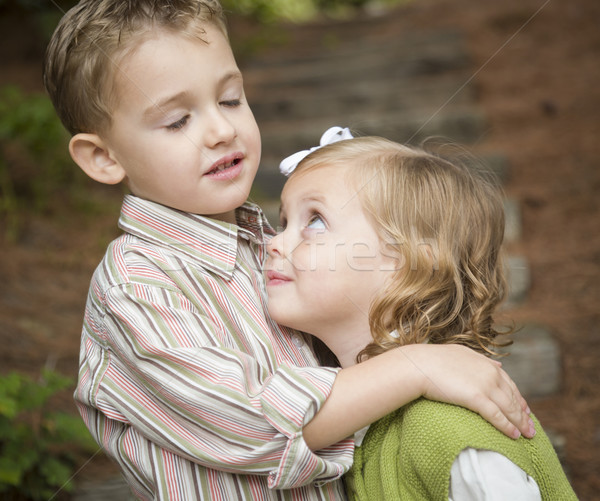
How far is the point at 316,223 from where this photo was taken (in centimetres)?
176

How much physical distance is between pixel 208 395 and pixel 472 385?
616 millimetres

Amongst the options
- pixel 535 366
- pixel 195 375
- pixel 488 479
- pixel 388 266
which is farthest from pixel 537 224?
pixel 195 375

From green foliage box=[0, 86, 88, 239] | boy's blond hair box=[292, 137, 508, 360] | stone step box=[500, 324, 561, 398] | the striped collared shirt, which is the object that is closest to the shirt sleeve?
the striped collared shirt

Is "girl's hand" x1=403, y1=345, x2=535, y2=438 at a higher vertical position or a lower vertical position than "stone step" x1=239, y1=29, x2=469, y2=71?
higher

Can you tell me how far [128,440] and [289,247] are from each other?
65 cm

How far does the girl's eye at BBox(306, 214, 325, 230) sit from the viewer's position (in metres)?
1.75

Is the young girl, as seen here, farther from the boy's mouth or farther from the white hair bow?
the boy's mouth

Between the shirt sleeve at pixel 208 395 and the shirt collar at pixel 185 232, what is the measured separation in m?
0.19

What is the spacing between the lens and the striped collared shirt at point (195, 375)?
1387 mm

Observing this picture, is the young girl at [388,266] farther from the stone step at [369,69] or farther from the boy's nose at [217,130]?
the stone step at [369,69]

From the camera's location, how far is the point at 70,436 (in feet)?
7.75

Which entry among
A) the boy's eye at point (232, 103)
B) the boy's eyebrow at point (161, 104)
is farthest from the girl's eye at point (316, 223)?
the boy's eyebrow at point (161, 104)

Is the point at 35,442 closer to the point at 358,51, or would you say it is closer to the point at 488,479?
the point at 488,479

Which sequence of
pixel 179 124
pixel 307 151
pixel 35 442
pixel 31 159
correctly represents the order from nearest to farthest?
pixel 179 124 → pixel 307 151 → pixel 35 442 → pixel 31 159
